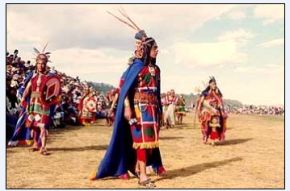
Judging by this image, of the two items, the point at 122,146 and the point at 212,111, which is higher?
the point at 212,111

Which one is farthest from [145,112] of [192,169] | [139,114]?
[192,169]

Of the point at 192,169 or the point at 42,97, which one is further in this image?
the point at 42,97

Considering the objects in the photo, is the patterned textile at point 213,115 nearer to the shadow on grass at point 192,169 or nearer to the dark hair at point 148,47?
the shadow on grass at point 192,169

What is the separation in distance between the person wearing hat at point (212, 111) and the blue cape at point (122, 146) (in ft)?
20.1

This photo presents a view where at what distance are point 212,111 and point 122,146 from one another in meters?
6.54

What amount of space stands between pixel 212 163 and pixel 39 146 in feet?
14.4

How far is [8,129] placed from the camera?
1480 cm

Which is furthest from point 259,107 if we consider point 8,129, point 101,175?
point 101,175

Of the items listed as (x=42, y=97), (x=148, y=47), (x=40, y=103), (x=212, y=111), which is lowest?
(x=212, y=111)

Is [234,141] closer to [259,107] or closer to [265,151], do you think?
[265,151]

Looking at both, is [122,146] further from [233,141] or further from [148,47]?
[233,141]

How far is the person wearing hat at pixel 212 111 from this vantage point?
1507 centimetres

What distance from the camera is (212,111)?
49.4 ft

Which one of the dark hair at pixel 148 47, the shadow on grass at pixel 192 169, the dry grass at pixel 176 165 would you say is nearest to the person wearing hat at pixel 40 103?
the dry grass at pixel 176 165
